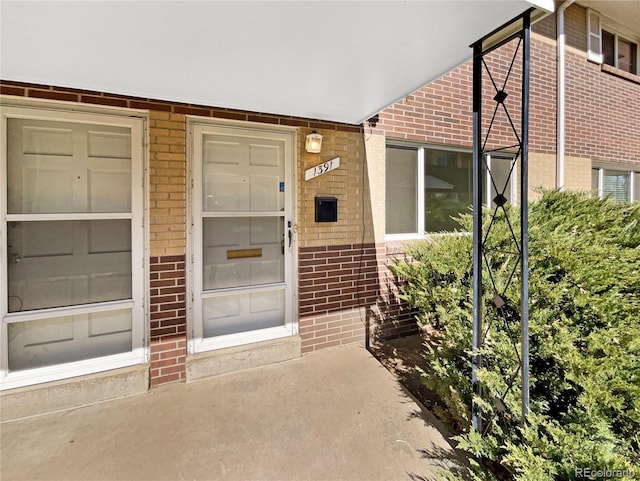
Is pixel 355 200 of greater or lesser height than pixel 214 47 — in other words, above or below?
below

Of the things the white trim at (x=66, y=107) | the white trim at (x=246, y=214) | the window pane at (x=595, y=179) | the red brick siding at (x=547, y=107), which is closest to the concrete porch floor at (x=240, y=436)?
the white trim at (x=246, y=214)

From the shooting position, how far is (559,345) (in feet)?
6.03

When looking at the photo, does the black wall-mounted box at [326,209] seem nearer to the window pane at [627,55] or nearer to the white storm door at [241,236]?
the white storm door at [241,236]

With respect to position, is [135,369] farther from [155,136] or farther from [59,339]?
[155,136]

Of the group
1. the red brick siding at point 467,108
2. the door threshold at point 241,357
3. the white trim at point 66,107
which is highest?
the red brick siding at point 467,108

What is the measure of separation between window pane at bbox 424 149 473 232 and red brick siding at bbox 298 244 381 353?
1158 mm

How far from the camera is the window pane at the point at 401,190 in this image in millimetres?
4102

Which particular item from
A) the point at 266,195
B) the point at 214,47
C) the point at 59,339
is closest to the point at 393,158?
the point at 266,195

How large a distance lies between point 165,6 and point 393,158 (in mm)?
3125

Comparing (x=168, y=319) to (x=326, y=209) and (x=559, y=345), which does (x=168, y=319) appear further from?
(x=559, y=345)

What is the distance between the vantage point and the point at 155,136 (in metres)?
2.80

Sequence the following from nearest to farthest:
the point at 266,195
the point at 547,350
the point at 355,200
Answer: the point at 547,350 < the point at 266,195 < the point at 355,200

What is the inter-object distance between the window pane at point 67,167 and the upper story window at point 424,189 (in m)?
3.04

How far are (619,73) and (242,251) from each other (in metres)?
8.18
